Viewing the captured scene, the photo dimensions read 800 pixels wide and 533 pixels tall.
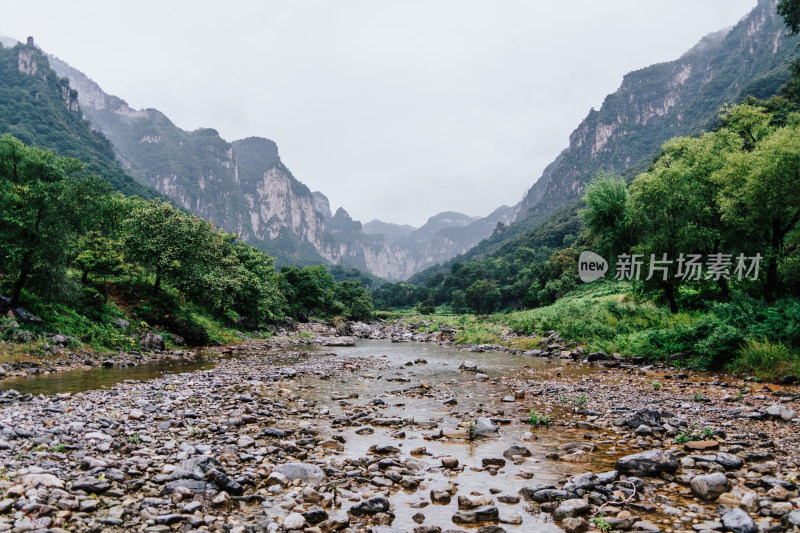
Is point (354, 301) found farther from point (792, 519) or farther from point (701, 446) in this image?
point (792, 519)

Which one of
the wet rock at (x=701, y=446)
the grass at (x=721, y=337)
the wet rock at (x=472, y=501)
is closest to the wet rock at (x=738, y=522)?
the wet rock at (x=472, y=501)

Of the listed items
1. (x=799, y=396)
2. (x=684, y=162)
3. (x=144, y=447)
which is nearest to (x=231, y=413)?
(x=144, y=447)

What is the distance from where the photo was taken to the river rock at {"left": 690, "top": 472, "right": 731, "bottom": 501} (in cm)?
575

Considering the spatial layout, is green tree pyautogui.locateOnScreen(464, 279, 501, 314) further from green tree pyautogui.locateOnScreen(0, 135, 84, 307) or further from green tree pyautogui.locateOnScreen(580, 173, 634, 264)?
green tree pyautogui.locateOnScreen(0, 135, 84, 307)

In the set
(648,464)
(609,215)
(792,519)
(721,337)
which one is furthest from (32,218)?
(609,215)

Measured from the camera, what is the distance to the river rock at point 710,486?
5750 mm

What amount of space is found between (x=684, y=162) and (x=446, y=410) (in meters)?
24.7

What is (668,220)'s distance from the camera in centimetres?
2472

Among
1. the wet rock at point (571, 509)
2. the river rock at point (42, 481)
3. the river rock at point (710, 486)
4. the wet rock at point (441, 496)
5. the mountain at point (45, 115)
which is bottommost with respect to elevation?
the wet rock at point (441, 496)

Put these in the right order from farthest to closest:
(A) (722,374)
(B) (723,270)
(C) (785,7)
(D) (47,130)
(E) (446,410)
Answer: (D) (47,130), (C) (785,7), (B) (723,270), (A) (722,374), (E) (446,410)

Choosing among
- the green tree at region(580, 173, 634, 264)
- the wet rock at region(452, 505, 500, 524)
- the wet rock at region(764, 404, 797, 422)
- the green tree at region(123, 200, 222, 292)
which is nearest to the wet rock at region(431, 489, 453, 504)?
the wet rock at region(452, 505, 500, 524)

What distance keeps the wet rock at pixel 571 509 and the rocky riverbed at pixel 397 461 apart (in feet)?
0.09

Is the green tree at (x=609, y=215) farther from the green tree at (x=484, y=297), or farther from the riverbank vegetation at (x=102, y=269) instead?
the green tree at (x=484, y=297)

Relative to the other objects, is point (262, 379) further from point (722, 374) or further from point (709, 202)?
point (709, 202)
